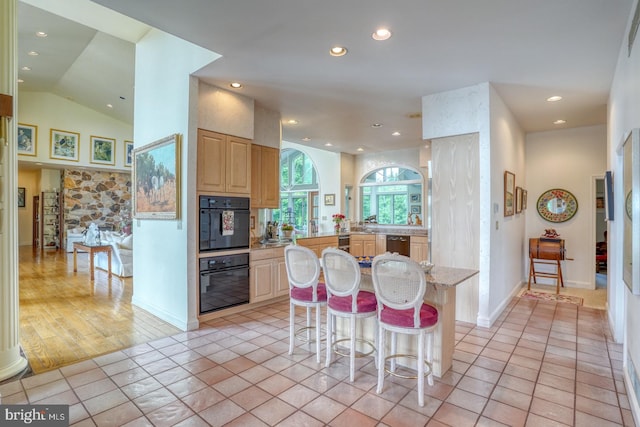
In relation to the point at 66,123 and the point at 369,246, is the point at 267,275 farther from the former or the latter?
the point at 66,123

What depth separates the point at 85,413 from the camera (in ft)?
7.04

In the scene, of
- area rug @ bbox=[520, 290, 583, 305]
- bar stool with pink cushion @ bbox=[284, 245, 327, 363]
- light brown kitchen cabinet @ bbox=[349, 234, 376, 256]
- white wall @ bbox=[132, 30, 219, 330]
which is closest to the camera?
bar stool with pink cushion @ bbox=[284, 245, 327, 363]

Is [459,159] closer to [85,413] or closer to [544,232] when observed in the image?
[544,232]

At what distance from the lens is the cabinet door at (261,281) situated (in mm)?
4422

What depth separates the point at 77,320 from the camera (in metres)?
3.97

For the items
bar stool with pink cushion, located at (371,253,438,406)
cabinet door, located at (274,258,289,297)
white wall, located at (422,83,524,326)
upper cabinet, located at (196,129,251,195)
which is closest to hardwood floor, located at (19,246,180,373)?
cabinet door, located at (274,258,289,297)

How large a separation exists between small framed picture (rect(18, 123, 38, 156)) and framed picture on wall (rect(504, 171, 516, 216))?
37.6ft

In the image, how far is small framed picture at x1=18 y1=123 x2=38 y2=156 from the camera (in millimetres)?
8812

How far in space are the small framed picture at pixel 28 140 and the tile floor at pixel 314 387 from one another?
29.2ft

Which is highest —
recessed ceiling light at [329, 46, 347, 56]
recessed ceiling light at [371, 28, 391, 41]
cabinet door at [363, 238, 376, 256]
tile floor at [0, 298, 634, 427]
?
recessed ceiling light at [329, 46, 347, 56]

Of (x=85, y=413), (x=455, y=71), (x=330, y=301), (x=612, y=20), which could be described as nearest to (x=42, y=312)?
(x=85, y=413)

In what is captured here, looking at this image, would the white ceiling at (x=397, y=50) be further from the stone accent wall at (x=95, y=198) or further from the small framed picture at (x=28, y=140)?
the stone accent wall at (x=95, y=198)

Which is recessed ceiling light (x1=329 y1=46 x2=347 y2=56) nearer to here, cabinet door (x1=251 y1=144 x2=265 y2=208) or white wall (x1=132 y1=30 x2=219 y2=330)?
white wall (x1=132 y1=30 x2=219 y2=330)

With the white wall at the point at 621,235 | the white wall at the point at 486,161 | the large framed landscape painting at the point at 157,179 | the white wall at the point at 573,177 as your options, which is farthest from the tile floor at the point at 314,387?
the white wall at the point at 573,177
